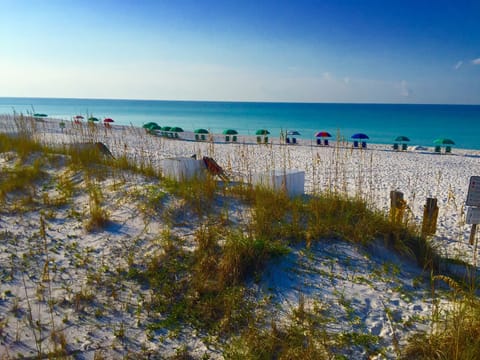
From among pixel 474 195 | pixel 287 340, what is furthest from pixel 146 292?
pixel 474 195

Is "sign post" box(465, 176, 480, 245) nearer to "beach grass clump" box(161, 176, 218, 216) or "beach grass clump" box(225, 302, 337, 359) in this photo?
"beach grass clump" box(225, 302, 337, 359)

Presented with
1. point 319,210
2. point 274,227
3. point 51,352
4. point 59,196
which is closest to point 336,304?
point 274,227

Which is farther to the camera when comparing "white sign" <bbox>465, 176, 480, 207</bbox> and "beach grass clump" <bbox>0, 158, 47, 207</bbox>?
"beach grass clump" <bbox>0, 158, 47, 207</bbox>

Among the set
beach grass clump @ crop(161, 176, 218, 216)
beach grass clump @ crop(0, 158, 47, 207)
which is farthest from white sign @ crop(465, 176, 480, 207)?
beach grass clump @ crop(0, 158, 47, 207)

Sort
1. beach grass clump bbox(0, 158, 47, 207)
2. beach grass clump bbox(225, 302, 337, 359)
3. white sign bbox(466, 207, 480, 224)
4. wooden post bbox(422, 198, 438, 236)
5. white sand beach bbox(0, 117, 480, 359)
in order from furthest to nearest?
1. beach grass clump bbox(0, 158, 47, 207)
2. white sign bbox(466, 207, 480, 224)
3. wooden post bbox(422, 198, 438, 236)
4. white sand beach bbox(0, 117, 480, 359)
5. beach grass clump bbox(225, 302, 337, 359)

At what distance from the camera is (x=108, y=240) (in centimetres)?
396

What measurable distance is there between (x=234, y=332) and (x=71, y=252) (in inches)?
81.5

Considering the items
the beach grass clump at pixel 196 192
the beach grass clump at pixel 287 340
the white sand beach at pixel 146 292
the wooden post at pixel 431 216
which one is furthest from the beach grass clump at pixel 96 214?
the wooden post at pixel 431 216

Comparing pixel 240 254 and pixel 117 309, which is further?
pixel 240 254

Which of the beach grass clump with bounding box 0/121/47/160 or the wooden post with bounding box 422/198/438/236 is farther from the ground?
the beach grass clump with bounding box 0/121/47/160

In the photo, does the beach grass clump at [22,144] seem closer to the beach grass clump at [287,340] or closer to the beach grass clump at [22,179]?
the beach grass clump at [22,179]

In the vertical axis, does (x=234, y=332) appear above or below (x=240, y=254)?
below

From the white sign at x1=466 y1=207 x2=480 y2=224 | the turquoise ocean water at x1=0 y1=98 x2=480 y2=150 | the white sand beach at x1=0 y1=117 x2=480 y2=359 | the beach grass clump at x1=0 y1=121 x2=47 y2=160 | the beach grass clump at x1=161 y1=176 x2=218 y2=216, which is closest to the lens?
the white sand beach at x1=0 y1=117 x2=480 y2=359

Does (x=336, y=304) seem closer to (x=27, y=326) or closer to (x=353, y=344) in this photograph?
(x=353, y=344)
